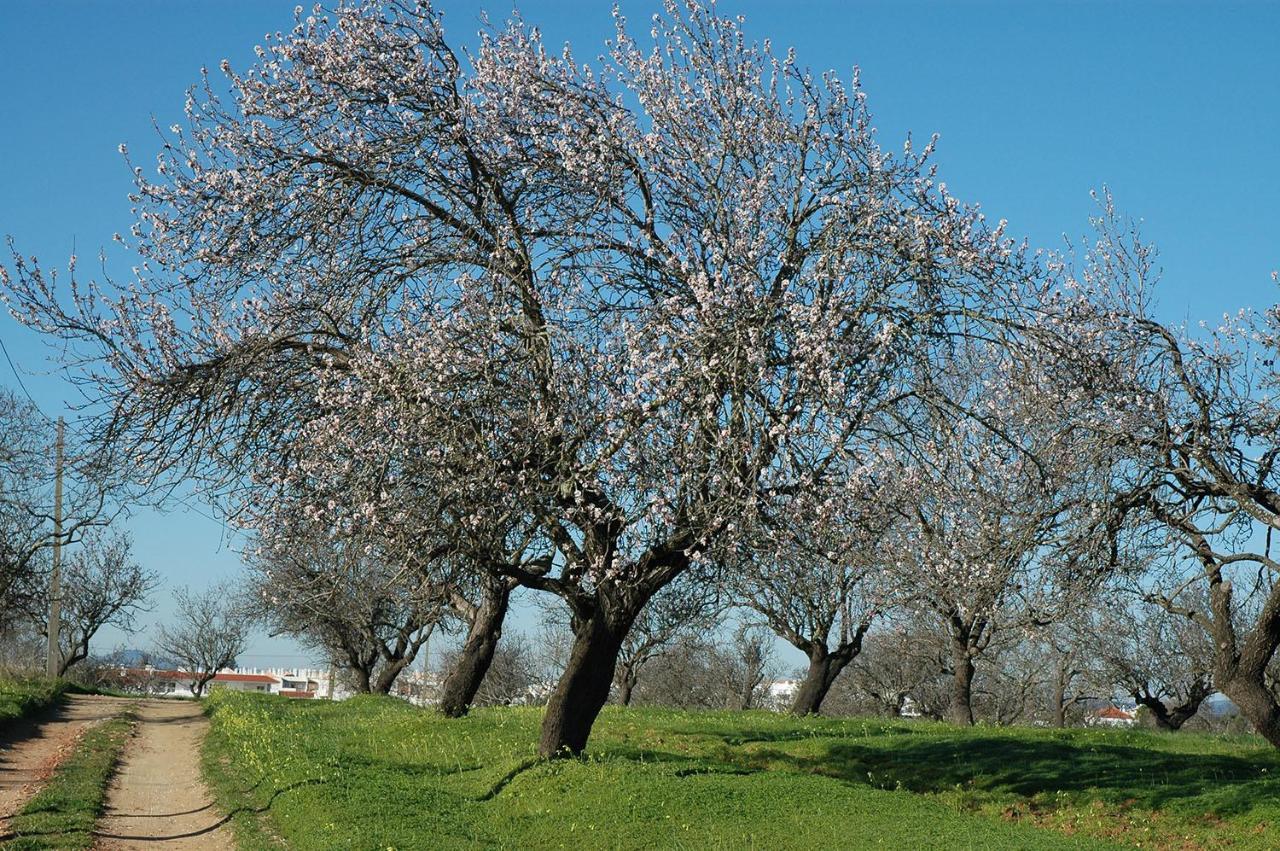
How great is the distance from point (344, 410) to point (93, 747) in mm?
10481

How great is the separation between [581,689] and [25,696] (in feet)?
54.9

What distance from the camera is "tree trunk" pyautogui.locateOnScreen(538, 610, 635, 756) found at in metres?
14.5

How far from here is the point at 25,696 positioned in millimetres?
25297

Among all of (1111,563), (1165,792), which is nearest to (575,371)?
(1111,563)

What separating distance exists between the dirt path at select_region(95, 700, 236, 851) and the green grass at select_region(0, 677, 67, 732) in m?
2.46

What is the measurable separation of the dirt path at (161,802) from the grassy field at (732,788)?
0.34 m

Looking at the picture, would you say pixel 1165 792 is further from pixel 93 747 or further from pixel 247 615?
pixel 247 615

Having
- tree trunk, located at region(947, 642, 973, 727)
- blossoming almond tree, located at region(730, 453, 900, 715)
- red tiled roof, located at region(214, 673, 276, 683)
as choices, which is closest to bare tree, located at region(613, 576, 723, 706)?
blossoming almond tree, located at region(730, 453, 900, 715)

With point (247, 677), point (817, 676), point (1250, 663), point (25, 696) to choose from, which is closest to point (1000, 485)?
point (1250, 663)

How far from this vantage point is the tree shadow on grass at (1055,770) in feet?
48.1

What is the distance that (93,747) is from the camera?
62.9ft

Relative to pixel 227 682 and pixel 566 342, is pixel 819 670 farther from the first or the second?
pixel 227 682

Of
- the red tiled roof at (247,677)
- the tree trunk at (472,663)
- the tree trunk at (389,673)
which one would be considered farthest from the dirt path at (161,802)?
the red tiled roof at (247,677)

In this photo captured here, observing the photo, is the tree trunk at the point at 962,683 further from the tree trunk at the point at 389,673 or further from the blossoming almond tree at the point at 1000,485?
the tree trunk at the point at 389,673
